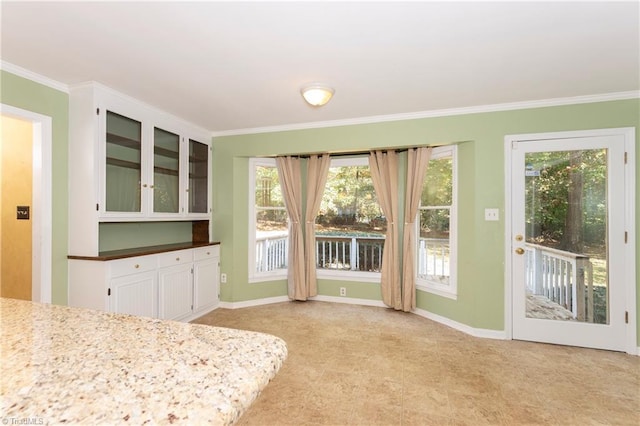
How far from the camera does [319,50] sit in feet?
6.91

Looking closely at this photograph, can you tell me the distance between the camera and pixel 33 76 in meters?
2.45

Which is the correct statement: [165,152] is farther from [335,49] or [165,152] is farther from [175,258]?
[335,49]

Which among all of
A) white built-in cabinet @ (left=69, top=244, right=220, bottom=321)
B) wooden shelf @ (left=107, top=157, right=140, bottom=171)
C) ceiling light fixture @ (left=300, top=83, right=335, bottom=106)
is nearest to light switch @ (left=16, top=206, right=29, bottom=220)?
white built-in cabinet @ (left=69, top=244, right=220, bottom=321)

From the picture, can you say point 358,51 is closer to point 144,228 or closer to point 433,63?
point 433,63

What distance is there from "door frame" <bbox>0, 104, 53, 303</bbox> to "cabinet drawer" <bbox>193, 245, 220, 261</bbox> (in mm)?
1386

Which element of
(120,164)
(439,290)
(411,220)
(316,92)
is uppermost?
(316,92)

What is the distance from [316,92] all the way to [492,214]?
220 centimetres

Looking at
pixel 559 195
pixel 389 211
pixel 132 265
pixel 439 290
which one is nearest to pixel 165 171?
pixel 132 265

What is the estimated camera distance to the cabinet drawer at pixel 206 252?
12.1ft

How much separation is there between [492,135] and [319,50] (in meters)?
2.14

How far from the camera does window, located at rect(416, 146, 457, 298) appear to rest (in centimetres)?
351

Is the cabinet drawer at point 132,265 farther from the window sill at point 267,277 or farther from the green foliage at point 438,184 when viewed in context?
the green foliage at point 438,184

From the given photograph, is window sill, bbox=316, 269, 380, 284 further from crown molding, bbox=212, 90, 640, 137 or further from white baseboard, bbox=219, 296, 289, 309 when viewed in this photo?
crown molding, bbox=212, 90, 640, 137

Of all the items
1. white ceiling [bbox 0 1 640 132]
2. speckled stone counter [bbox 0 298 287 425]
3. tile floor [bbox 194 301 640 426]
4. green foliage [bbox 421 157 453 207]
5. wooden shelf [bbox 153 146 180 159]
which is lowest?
tile floor [bbox 194 301 640 426]
